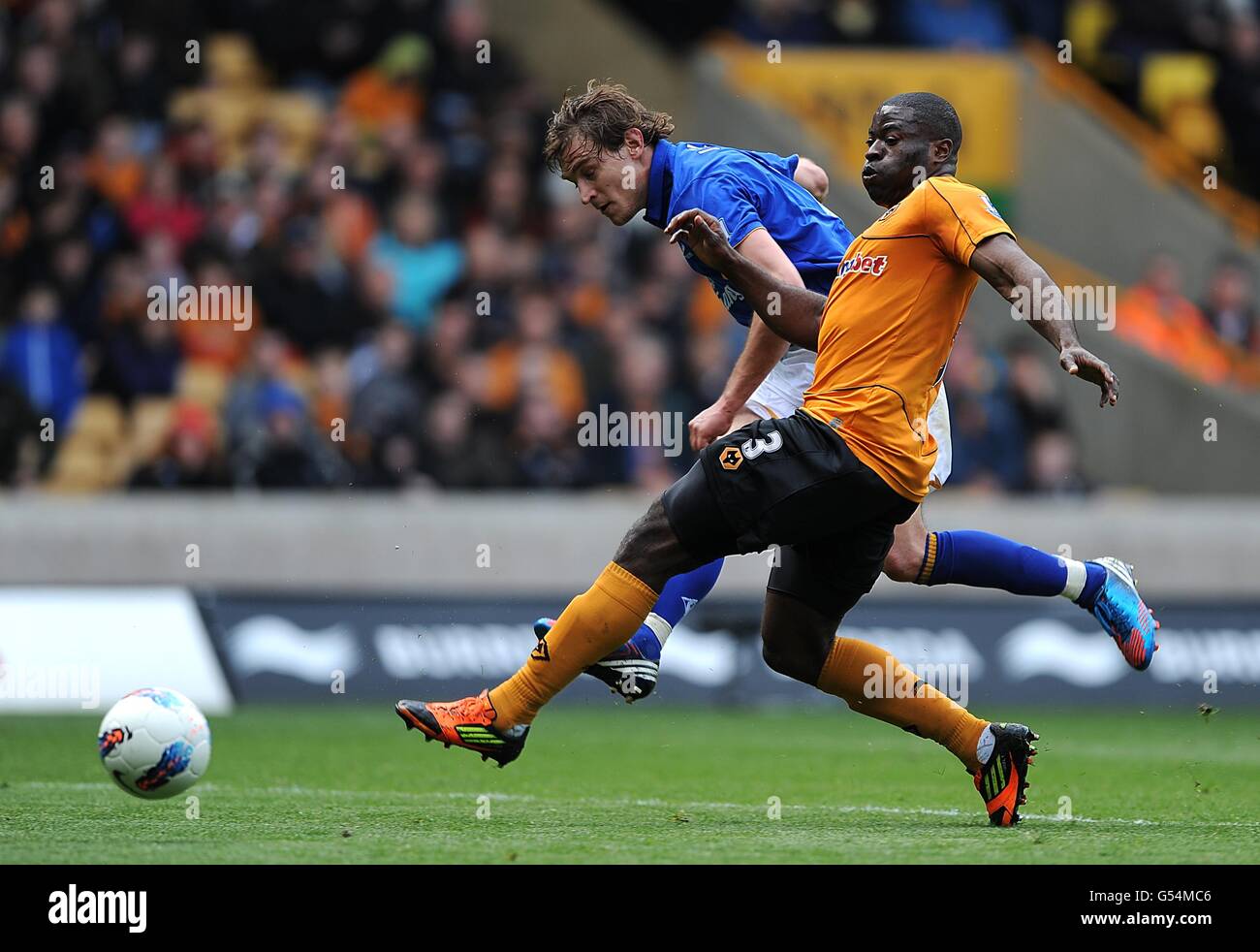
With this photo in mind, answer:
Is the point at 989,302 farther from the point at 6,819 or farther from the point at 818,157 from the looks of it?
the point at 6,819

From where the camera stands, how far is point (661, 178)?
6.51 m

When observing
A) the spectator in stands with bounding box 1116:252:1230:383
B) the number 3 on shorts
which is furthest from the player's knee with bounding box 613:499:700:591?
the spectator in stands with bounding box 1116:252:1230:383

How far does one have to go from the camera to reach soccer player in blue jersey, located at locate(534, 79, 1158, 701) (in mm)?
6363

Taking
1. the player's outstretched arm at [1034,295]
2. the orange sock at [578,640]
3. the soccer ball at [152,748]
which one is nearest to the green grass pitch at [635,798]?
the soccer ball at [152,748]

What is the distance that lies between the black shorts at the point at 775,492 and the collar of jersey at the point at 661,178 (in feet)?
3.17

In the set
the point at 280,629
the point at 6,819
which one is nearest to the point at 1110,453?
the point at 280,629

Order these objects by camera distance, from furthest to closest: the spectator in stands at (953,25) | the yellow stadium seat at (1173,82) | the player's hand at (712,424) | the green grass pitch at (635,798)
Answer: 1. the yellow stadium seat at (1173,82)
2. the spectator in stands at (953,25)
3. the player's hand at (712,424)
4. the green grass pitch at (635,798)

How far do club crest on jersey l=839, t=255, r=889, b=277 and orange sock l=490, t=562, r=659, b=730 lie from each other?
1.16m

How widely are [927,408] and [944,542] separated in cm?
89

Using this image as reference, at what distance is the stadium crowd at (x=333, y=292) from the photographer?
1277 centimetres

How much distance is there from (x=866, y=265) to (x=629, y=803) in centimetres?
219

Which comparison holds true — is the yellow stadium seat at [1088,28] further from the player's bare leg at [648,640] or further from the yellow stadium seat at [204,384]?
the player's bare leg at [648,640]

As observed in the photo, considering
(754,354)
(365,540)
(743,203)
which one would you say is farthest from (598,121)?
(365,540)

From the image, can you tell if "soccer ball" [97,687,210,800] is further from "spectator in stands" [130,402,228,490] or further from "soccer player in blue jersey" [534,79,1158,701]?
"spectator in stands" [130,402,228,490]
